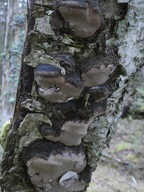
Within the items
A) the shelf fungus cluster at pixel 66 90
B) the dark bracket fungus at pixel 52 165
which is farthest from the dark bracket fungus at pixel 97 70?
the dark bracket fungus at pixel 52 165

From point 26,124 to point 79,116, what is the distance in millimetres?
112

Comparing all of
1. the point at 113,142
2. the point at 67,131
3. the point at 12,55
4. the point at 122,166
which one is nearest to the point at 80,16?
the point at 67,131

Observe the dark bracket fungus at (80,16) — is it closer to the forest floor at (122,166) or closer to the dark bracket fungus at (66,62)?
the dark bracket fungus at (66,62)

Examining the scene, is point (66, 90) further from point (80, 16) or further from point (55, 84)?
point (80, 16)

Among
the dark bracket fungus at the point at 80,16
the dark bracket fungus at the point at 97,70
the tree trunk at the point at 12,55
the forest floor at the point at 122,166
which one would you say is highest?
the dark bracket fungus at the point at 80,16

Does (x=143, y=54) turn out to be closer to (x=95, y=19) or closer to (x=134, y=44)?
(x=134, y=44)

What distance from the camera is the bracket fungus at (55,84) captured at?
555mm

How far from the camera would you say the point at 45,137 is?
630mm

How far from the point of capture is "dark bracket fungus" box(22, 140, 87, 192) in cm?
63

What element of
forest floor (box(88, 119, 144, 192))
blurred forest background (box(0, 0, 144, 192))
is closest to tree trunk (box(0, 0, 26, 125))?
blurred forest background (box(0, 0, 144, 192))

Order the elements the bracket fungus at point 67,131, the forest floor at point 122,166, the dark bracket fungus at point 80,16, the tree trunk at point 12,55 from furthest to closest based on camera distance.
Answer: the forest floor at point 122,166, the tree trunk at point 12,55, the bracket fungus at point 67,131, the dark bracket fungus at point 80,16

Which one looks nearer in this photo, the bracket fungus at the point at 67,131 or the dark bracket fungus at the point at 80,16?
the dark bracket fungus at the point at 80,16

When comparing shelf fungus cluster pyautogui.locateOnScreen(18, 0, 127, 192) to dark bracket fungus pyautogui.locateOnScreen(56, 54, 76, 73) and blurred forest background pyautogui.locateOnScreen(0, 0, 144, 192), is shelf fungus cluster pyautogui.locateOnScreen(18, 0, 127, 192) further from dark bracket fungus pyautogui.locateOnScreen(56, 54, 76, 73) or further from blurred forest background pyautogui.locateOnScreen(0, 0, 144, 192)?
blurred forest background pyautogui.locateOnScreen(0, 0, 144, 192)

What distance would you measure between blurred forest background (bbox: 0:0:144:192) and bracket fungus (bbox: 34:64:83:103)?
1.91 feet
